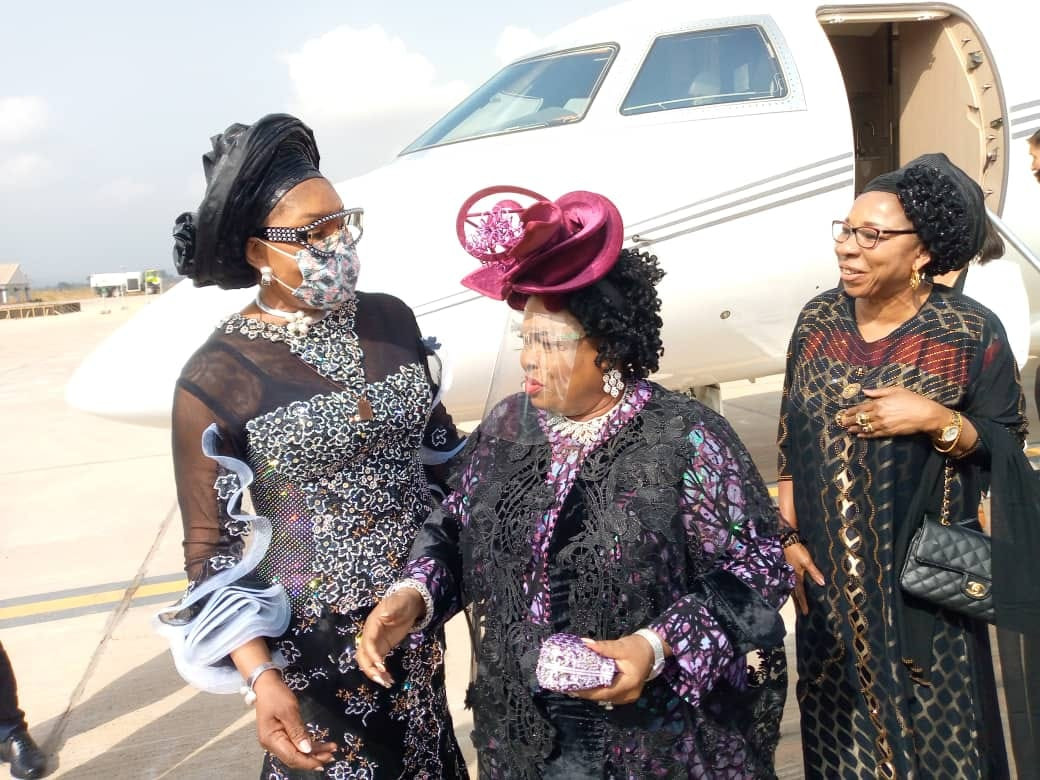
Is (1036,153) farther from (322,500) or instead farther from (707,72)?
(322,500)

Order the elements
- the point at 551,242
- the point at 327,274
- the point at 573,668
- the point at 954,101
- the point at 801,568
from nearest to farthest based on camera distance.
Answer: the point at 573,668, the point at 551,242, the point at 327,274, the point at 801,568, the point at 954,101

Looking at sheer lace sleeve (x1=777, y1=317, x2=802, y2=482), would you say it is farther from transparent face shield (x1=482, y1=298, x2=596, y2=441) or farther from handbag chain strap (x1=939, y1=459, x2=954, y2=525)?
transparent face shield (x1=482, y1=298, x2=596, y2=441)

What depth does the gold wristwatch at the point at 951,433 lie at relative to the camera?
87.4 inches

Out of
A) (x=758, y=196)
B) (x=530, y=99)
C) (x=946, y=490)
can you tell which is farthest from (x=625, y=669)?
(x=530, y=99)

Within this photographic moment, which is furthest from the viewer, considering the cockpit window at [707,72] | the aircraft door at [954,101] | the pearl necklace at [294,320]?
the aircraft door at [954,101]

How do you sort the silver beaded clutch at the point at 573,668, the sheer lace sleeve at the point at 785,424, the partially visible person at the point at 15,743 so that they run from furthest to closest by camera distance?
the partially visible person at the point at 15,743
the sheer lace sleeve at the point at 785,424
the silver beaded clutch at the point at 573,668

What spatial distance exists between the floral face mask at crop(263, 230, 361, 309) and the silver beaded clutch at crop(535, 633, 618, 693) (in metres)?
0.91

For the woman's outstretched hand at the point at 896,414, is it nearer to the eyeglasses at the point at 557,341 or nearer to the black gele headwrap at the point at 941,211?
the black gele headwrap at the point at 941,211

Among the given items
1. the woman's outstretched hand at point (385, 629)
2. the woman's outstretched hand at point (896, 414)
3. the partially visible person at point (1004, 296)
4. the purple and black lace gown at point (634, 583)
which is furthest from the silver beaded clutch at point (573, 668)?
the partially visible person at point (1004, 296)

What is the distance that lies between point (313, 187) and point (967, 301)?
1.67m

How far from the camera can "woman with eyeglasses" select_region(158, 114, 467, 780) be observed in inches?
74.4

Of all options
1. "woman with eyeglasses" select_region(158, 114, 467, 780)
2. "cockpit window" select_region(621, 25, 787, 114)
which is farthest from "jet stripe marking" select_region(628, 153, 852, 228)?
"woman with eyeglasses" select_region(158, 114, 467, 780)

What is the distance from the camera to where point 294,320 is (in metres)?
2.06

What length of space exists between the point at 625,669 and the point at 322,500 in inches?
29.9
